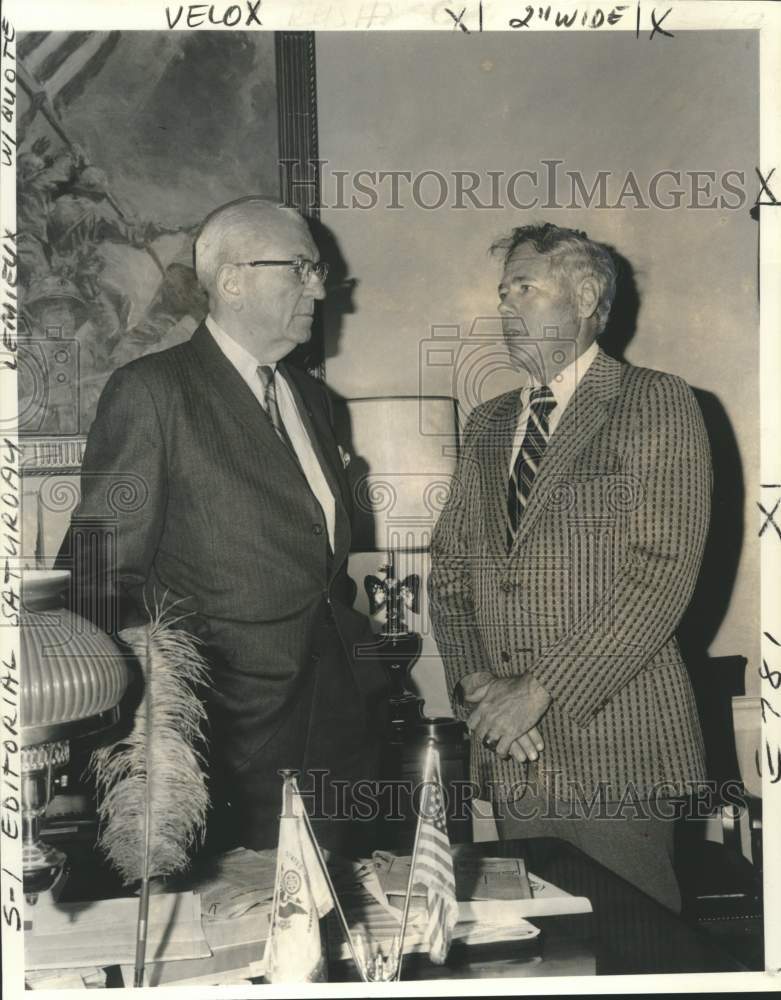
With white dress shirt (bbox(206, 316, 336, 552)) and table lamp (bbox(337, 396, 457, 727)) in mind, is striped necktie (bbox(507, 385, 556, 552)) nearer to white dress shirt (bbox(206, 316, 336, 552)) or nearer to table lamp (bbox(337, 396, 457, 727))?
table lamp (bbox(337, 396, 457, 727))

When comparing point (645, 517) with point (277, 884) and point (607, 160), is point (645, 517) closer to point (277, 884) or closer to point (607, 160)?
point (607, 160)

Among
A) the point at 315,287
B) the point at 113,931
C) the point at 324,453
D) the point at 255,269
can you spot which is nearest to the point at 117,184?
the point at 255,269

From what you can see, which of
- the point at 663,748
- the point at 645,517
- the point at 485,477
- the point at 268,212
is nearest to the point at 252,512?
the point at 485,477

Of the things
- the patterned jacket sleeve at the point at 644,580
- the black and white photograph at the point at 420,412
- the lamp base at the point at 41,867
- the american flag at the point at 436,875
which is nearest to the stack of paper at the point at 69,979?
the lamp base at the point at 41,867

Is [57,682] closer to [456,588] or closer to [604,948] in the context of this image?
[456,588]

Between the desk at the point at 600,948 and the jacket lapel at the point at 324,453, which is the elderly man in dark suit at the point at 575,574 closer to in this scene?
the jacket lapel at the point at 324,453

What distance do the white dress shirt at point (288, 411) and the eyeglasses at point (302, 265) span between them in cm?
17

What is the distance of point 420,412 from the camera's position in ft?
8.29

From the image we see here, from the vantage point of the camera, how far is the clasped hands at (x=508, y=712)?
2.46 metres

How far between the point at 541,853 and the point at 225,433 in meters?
1.19

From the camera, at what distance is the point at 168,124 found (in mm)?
2492

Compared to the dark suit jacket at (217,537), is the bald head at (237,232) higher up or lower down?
higher up

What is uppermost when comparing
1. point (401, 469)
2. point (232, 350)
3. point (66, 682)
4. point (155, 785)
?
point (232, 350)

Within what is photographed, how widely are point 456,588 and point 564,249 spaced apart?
34.6 inches
